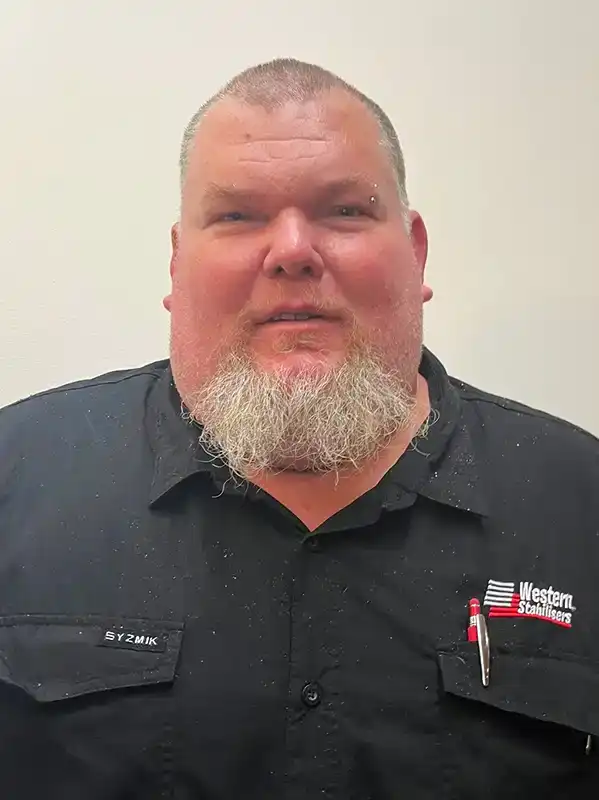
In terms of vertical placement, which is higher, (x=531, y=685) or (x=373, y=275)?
(x=373, y=275)

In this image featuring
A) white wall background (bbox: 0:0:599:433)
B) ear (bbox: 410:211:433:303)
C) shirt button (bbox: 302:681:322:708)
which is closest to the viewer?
shirt button (bbox: 302:681:322:708)

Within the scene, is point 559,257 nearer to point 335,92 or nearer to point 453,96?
point 453,96

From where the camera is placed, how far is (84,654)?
2.17ft

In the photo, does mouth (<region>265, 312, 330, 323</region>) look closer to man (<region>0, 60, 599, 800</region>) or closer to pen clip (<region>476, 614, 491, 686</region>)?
man (<region>0, 60, 599, 800</region>)

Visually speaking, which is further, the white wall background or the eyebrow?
the white wall background

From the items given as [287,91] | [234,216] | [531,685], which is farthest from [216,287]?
[531,685]

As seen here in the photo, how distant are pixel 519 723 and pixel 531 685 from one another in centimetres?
3

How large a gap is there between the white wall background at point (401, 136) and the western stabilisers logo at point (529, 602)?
0.40 metres

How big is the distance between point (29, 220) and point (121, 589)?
0.53 meters

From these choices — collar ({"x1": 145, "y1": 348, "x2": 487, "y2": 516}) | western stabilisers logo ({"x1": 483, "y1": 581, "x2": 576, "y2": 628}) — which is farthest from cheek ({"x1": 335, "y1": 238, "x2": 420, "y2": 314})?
western stabilisers logo ({"x1": 483, "y1": 581, "x2": 576, "y2": 628})

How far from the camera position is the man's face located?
26.4 inches

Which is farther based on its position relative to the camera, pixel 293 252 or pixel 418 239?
pixel 418 239

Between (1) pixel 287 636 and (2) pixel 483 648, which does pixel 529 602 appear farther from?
(1) pixel 287 636

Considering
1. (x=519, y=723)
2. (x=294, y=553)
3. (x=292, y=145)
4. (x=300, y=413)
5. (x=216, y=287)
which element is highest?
(x=292, y=145)
